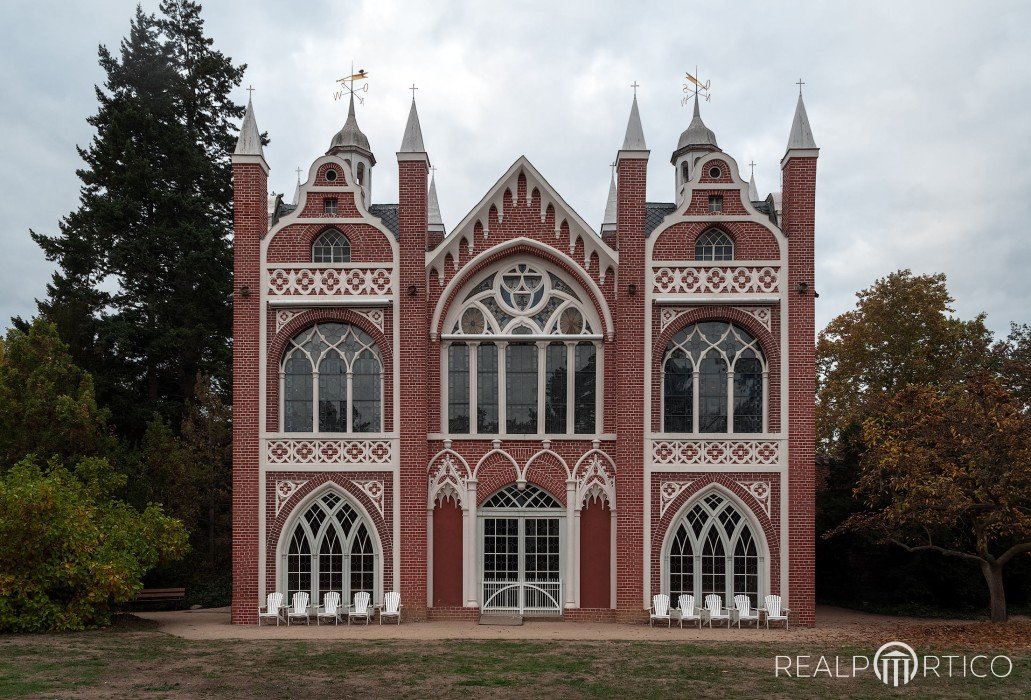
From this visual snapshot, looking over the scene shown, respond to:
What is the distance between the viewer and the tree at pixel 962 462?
1703 cm

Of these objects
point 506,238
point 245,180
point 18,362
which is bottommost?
point 18,362

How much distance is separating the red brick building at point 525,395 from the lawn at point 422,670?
3439 mm

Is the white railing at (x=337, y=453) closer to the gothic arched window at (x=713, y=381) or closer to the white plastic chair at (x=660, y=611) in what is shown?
the gothic arched window at (x=713, y=381)

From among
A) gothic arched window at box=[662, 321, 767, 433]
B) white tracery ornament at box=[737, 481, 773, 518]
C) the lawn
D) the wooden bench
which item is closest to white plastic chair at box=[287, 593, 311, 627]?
the lawn

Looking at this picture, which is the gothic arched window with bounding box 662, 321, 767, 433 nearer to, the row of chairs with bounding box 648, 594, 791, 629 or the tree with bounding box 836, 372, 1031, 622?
the tree with bounding box 836, 372, 1031, 622

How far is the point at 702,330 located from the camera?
66.5ft

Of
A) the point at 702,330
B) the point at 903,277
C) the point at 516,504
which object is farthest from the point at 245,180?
the point at 903,277

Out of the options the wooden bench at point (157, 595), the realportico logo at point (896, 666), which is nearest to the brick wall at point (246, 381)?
the wooden bench at point (157, 595)

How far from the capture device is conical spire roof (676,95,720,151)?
24.8 metres

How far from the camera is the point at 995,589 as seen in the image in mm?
18594

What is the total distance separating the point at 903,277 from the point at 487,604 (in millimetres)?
23547

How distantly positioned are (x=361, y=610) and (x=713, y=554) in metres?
7.90

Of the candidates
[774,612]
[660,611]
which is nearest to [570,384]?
[660,611]

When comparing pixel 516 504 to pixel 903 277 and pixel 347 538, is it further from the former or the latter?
pixel 903 277
